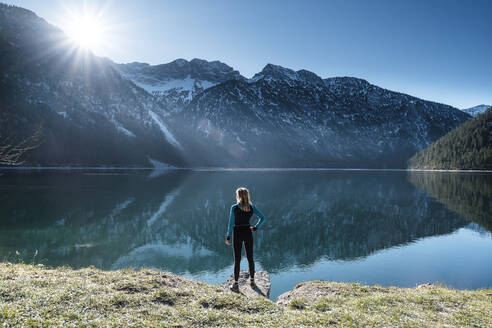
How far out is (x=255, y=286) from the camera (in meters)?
13.4

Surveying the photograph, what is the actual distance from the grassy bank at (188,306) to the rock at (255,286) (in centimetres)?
164

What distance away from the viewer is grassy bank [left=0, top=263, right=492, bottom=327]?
8.02 meters

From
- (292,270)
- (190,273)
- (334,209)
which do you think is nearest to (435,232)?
(334,209)

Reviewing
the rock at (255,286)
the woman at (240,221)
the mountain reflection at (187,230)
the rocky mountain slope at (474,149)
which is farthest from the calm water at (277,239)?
the rocky mountain slope at (474,149)

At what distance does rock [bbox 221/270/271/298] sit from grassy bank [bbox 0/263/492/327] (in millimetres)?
1639

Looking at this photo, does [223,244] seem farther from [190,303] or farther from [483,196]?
[483,196]

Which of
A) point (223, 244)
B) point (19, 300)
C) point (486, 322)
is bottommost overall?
point (223, 244)

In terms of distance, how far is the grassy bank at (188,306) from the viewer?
8016mm

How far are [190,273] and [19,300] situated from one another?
54.3 ft

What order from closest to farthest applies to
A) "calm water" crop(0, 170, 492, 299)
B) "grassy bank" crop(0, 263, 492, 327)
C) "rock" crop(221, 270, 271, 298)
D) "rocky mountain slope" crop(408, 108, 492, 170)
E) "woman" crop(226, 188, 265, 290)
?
1. "grassy bank" crop(0, 263, 492, 327)
2. "woman" crop(226, 188, 265, 290)
3. "rock" crop(221, 270, 271, 298)
4. "calm water" crop(0, 170, 492, 299)
5. "rocky mountain slope" crop(408, 108, 492, 170)

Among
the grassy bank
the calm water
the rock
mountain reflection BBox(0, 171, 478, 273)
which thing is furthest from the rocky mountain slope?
the rock

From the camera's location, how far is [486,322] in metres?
9.19

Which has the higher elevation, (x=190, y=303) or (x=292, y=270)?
(x=190, y=303)

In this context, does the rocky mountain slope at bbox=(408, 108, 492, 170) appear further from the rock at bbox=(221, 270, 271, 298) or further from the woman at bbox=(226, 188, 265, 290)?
the woman at bbox=(226, 188, 265, 290)
